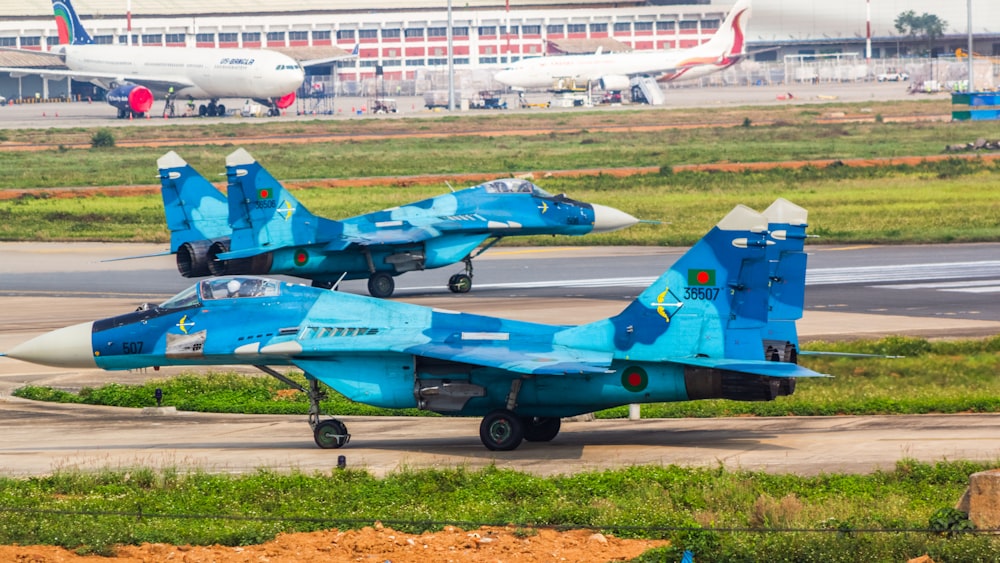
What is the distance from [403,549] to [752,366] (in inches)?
277

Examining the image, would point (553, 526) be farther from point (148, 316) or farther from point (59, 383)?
point (59, 383)

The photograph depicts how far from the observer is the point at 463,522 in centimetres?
1639

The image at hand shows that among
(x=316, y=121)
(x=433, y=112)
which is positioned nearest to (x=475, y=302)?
(x=316, y=121)

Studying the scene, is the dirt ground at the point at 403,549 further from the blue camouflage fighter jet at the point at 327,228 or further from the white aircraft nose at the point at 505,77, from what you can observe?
the white aircraft nose at the point at 505,77

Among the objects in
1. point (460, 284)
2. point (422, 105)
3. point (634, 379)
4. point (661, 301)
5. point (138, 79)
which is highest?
point (138, 79)

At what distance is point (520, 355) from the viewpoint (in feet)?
69.7

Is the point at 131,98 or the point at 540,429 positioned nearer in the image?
the point at 540,429

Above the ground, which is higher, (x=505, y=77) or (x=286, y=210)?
(x=505, y=77)

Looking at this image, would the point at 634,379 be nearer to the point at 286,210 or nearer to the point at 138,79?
the point at 286,210

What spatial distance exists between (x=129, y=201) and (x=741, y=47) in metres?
111

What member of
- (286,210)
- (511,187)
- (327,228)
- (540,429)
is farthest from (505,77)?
(540,429)

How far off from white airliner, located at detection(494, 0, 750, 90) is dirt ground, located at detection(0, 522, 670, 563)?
5568 inches

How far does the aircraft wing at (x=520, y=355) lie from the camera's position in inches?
801

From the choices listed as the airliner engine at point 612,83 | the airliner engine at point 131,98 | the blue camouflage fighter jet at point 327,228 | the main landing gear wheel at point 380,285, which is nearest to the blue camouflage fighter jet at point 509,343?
the blue camouflage fighter jet at point 327,228
